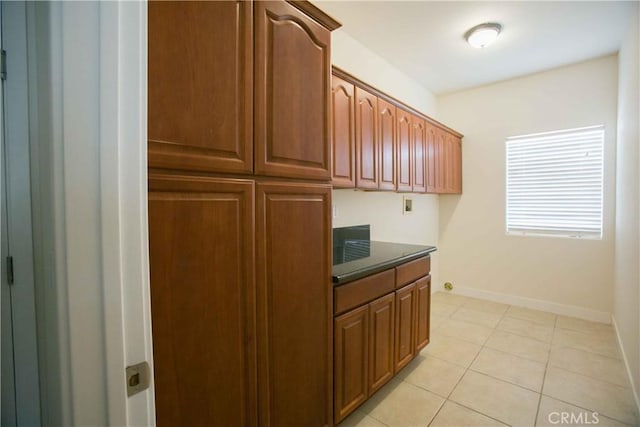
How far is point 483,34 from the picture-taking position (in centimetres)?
243

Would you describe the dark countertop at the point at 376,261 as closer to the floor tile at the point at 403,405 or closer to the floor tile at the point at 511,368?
the floor tile at the point at 403,405

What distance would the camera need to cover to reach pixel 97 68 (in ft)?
1.65

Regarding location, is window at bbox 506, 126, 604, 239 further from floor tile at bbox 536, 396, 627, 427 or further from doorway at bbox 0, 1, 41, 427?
doorway at bbox 0, 1, 41, 427

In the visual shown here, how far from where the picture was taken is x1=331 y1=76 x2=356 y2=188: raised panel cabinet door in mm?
1832

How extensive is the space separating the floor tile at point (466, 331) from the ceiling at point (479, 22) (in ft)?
9.24

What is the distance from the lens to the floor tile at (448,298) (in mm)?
3668

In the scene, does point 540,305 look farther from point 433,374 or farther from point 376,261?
point 376,261

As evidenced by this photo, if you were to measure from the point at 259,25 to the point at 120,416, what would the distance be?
1280 millimetres

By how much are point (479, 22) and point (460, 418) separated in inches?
117

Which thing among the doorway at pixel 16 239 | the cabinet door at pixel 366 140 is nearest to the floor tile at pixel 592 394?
the cabinet door at pixel 366 140

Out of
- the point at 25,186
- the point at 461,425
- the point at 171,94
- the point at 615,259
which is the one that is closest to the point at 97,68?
the point at 25,186

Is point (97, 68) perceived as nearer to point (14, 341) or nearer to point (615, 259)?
point (14, 341)

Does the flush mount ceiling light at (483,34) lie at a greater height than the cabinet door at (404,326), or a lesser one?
greater

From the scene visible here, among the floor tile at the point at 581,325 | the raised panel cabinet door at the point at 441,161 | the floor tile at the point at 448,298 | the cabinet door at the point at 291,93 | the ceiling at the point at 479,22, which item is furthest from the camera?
the floor tile at the point at 448,298
